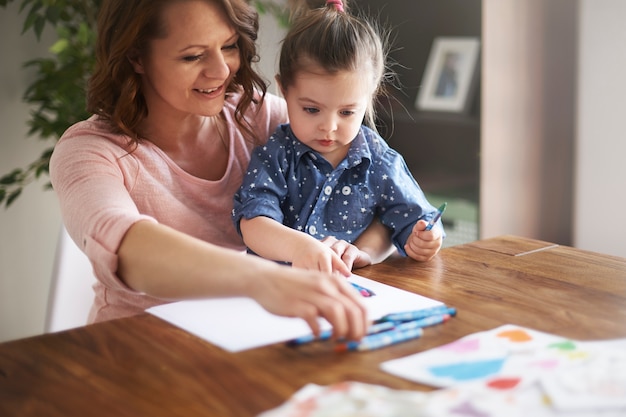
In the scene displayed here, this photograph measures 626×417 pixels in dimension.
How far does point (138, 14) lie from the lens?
1459 millimetres

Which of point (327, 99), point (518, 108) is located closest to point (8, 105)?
point (327, 99)

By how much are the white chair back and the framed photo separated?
210 centimetres

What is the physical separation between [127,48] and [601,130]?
6.92 feet

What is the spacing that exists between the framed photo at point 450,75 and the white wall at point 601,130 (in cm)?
49

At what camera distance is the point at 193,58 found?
1512 millimetres

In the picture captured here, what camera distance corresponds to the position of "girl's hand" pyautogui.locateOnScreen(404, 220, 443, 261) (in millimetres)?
1387

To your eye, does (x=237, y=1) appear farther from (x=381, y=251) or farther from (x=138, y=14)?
(x=381, y=251)

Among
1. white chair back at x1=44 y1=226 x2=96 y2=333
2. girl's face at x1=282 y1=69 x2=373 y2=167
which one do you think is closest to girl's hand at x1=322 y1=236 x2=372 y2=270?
girl's face at x1=282 y1=69 x2=373 y2=167

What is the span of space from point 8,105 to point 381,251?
1725 mm

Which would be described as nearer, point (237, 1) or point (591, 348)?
point (591, 348)

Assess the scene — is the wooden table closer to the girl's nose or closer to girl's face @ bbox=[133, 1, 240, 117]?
the girl's nose

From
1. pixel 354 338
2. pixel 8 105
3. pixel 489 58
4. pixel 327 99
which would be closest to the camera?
pixel 354 338

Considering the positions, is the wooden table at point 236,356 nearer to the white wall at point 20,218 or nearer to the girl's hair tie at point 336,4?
the girl's hair tie at point 336,4

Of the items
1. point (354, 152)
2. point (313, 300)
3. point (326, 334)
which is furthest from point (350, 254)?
point (313, 300)
